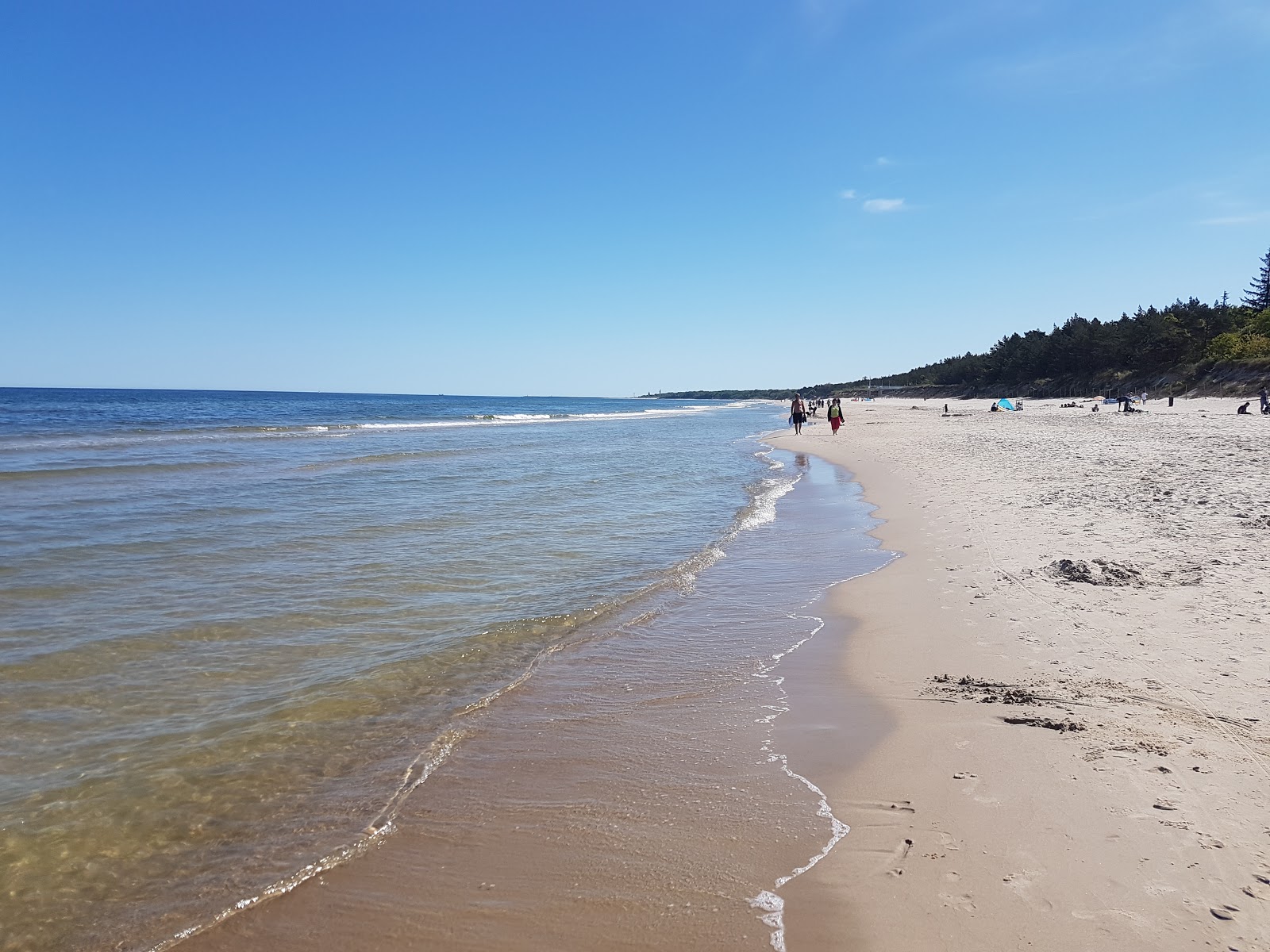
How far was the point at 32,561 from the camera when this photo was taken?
9.14m

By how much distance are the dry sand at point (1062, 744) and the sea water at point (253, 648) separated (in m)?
2.38

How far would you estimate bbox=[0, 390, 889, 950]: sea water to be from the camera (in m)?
3.43

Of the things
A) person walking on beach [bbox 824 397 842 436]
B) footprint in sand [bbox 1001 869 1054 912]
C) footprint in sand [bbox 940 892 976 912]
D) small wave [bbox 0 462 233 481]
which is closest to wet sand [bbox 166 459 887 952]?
footprint in sand [bbox 940 892 976 912]

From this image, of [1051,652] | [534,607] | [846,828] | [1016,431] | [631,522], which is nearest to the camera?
[846,828]

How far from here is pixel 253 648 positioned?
20.4 feet

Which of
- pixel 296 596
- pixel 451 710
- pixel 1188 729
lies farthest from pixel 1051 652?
pixel 296 596

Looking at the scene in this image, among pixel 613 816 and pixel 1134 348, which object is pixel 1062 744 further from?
pixel 1134 348

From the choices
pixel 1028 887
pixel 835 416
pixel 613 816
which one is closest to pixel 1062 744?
pixel 1028 887

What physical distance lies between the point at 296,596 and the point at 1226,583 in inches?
362

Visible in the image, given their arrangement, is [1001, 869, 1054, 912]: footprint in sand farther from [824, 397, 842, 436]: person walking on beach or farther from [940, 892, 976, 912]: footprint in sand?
[824, 397, 842, 436]: person walking on beach

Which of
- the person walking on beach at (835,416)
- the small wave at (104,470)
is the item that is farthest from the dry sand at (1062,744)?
the person walking on beach at (835,416)

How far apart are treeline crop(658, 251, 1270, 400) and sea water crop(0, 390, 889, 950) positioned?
54101 millimetres

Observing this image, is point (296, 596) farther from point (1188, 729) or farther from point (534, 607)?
point (1188, 729)

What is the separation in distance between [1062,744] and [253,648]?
20.1ft
